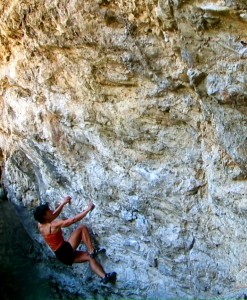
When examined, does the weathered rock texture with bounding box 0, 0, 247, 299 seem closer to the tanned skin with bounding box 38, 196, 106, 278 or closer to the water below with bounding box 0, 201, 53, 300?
the tanned skin with bounding box 38, 196, 106, 278

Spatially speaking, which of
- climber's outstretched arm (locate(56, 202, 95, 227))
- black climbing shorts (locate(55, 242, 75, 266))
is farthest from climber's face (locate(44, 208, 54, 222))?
black climbing shorts (locate(55, 242, 75, 266))

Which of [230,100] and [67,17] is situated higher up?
[67,17]

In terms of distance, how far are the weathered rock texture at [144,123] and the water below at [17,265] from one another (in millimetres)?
917

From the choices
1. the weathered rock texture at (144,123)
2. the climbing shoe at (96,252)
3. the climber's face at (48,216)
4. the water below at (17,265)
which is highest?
the weathered rock texture at (144,123)

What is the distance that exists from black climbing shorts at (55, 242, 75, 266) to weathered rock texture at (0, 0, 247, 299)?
1.22ft

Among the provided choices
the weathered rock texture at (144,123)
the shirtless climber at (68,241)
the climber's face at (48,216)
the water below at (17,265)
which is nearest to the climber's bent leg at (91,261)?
the shirtless climber at (68,241)

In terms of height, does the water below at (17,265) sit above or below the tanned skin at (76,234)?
below

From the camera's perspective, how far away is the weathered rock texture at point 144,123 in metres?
3.15

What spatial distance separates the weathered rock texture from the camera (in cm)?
315

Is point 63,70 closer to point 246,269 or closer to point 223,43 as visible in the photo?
point 223,43

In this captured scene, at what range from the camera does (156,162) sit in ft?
13.5

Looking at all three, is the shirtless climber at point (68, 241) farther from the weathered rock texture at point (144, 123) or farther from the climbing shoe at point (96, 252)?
the weathered rock texture at point (144, 123)

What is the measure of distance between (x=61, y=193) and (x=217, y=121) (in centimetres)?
252

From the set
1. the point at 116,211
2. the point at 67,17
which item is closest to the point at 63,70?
the point at 67,17
